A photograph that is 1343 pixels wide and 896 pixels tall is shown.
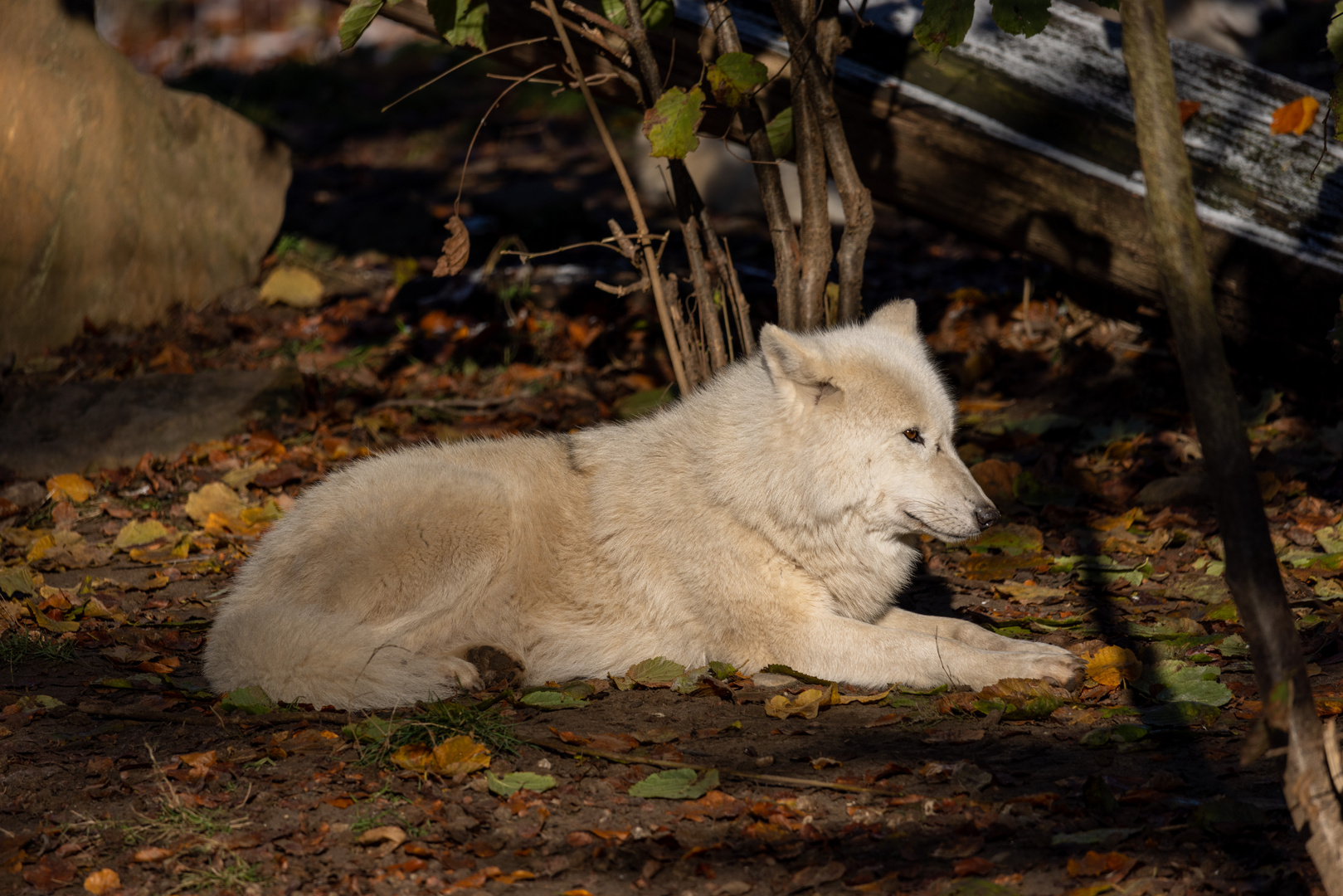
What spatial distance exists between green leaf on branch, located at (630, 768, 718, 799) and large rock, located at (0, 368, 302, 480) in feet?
14.7

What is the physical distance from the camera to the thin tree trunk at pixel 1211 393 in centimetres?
223

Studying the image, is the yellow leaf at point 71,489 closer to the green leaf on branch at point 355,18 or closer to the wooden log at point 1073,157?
the green leaf on branch at point 355,18

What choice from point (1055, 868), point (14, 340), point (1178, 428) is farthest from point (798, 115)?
point (14, 340)

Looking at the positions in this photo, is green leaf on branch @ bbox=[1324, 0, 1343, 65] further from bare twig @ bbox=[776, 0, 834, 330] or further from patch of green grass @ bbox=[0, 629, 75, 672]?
patch of green grass @ bbox=[0, 629, 75, 672]

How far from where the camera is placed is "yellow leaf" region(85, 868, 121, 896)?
2568mm

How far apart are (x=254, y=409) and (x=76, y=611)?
231 cm

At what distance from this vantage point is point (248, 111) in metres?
12.9

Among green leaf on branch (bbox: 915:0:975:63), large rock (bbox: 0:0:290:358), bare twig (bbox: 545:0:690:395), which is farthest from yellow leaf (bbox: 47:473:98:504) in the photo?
green leaf on branch (bbox: 915:0:975:63)

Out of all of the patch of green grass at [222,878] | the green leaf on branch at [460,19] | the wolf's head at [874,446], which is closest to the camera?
the patch of green grass at [222,878]

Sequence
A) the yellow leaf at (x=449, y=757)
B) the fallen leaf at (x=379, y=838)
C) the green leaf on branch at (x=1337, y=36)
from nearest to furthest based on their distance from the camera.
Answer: the fallen leaf at (x=379, y=838) → the yellow leaf at (x=449, y=757) → the green leaf on branch at (x=1337, y=36)

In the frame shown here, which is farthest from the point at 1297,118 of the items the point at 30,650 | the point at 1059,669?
the point at 30,650

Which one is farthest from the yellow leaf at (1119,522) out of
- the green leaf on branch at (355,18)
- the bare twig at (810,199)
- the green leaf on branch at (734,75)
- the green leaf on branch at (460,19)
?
the green leaf on branch at (355,18)

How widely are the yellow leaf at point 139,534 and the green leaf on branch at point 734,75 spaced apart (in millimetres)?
3441

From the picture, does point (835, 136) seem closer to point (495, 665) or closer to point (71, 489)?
point (495, 665)
